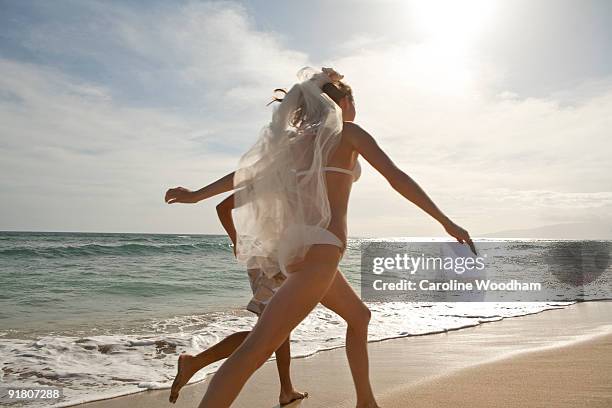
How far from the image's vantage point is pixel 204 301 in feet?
36.8

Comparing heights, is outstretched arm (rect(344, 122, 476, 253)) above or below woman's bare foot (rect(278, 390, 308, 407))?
above

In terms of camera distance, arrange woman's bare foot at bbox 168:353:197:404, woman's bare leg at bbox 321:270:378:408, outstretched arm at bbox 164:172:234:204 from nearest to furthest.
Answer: outstretched arm at bbox 164:172:234:204
woman's bare leg at bbox 321:270:378:408
woman's bare foot at bbox 168:353:197:404

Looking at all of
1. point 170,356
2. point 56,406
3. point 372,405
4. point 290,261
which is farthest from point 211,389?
point 170,356

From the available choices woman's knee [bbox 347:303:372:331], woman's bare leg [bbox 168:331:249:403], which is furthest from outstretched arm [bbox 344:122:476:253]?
woman's bare leg [bbox 168:331:249:403]

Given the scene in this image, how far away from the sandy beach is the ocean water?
0.53m

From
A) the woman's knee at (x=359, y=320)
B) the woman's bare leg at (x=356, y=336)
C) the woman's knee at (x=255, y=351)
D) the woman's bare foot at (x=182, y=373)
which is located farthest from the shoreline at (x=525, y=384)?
the woman's knee at (x=255, y=351)

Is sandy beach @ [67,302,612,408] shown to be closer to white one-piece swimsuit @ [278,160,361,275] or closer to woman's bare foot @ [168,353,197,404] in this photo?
woman's bare foot @ [168,353,197,404]

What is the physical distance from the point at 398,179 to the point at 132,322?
6.78m

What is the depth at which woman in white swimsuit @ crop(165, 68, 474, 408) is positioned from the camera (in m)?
2.21

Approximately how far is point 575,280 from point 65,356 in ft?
51.5

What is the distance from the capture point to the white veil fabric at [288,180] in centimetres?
251

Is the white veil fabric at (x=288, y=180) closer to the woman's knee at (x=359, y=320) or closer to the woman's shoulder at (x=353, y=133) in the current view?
the woman's shoulder at (x=353, y=133)

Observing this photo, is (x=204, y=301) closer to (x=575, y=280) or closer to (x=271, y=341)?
(x=271, y=341)

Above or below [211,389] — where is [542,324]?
below
